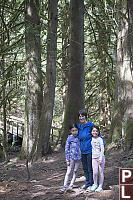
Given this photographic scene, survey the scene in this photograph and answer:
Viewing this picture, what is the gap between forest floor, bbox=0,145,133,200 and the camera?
5.42m

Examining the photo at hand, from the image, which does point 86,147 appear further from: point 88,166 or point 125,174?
point 125,174

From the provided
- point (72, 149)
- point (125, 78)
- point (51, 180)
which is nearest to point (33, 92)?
point (125, 78)

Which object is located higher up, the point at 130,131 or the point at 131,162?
the point at 130,131

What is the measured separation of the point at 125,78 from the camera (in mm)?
8508

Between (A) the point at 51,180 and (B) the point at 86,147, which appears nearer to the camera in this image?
(B) the point at 86,147

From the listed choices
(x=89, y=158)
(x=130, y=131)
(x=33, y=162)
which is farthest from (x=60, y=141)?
(x=89, y=158)

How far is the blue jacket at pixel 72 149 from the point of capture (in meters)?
5.76

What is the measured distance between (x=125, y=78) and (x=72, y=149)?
3.65 m

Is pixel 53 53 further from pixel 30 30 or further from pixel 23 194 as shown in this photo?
pixel 23 194

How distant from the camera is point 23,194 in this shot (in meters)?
6.28

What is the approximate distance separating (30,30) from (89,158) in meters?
4.24
